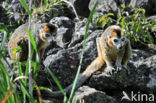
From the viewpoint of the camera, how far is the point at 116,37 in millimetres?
4410

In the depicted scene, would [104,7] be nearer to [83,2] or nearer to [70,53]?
[83,2]

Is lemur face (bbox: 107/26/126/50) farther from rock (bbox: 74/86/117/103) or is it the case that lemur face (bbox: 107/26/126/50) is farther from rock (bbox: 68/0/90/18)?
rock (bbox: 68/0/90/18)

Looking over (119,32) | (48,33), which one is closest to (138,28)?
(119,32)

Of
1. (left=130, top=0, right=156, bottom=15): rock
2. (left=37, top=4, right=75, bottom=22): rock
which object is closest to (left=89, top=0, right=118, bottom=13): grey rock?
(left=130, top=0, right=156, bottom=15): rock

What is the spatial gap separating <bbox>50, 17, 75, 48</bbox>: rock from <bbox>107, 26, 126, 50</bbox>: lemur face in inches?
104

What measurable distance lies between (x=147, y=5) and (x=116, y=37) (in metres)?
4.91

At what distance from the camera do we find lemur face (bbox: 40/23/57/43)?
501 centimetres

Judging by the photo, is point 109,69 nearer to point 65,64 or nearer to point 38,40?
point 65,64

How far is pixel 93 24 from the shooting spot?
24.4ft

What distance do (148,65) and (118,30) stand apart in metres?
1.03

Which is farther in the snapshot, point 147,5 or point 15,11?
point 147,5

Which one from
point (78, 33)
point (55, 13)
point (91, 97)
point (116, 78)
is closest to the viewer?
point (91, 97)

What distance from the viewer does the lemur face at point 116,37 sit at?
173 inches

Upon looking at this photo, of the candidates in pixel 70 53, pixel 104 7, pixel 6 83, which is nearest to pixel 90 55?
pixel 70 53
